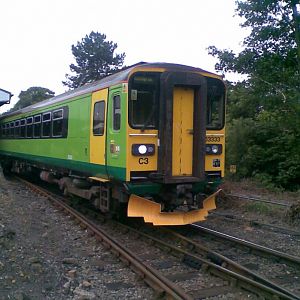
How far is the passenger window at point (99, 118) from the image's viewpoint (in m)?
9.11

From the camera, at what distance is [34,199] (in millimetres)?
14359

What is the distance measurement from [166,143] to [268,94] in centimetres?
843

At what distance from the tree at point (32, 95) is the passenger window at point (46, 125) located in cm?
5108

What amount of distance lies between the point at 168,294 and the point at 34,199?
31.7 feet

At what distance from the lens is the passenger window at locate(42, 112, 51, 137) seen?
13.3 meters

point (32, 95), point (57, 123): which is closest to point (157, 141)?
point (57, 123)

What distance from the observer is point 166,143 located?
8203mm

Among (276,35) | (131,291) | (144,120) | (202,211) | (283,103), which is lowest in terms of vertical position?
(131,291)

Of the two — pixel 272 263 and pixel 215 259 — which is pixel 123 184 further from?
pixel 272 263

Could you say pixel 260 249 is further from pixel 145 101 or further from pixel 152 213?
pixel 145 101

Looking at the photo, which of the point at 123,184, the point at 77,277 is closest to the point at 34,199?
the point at 123,184

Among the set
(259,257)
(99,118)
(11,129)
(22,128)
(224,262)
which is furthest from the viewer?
(11,129)

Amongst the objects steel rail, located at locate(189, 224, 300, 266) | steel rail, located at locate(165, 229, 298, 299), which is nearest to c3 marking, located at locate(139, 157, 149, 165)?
steel rail, located at locate(165, 229, 298, 299)

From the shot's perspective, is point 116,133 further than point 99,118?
No
